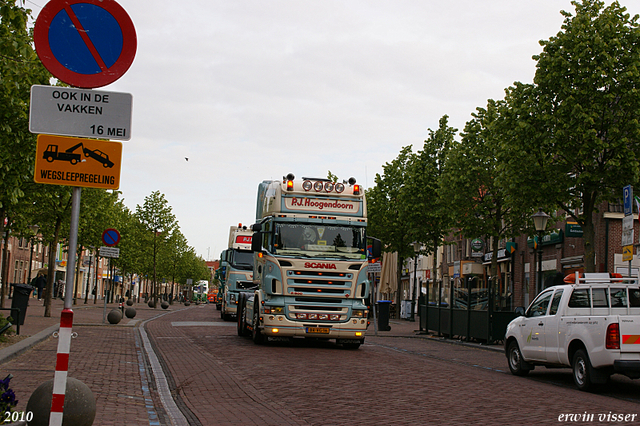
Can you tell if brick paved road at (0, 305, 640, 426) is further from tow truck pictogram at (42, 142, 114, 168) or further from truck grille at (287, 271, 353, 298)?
tow truck pictogram at (42, 142, 114, 168)

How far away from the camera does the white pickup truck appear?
37.1 feet

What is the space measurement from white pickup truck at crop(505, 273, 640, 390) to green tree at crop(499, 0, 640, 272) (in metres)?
7.83

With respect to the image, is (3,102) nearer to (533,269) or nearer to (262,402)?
(262,402)

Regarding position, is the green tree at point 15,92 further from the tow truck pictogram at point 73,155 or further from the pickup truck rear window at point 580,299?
the pickup truck rear window at point 580,299

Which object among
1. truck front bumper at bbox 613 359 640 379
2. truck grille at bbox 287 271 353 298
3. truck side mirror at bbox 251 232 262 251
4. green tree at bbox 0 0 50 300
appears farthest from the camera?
truck side mirror at bbox 251 232 262 251

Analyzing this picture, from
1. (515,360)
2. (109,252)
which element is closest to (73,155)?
(515,360)

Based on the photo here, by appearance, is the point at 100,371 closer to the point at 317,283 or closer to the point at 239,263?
the point at 317,283

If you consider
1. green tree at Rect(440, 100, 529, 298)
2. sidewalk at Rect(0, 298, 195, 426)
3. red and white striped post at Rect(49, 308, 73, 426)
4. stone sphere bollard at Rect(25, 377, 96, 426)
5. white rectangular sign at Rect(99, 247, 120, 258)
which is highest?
green tree at Rect(440, 100, 529, 298)

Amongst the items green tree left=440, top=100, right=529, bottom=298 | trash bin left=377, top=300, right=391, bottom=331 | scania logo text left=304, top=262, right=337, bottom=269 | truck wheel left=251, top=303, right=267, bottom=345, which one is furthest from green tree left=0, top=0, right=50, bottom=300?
green tree left=440, top=100, right=529, bottom=298

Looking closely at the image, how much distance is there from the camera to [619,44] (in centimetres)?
2086

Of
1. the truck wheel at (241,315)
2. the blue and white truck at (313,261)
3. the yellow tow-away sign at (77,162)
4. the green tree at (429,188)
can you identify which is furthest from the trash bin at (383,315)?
the yellow tow-away sign at (77,162)

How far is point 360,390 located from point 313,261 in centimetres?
692

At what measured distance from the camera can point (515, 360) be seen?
14.5 meters

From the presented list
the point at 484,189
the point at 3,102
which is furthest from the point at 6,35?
the point at 484,189
